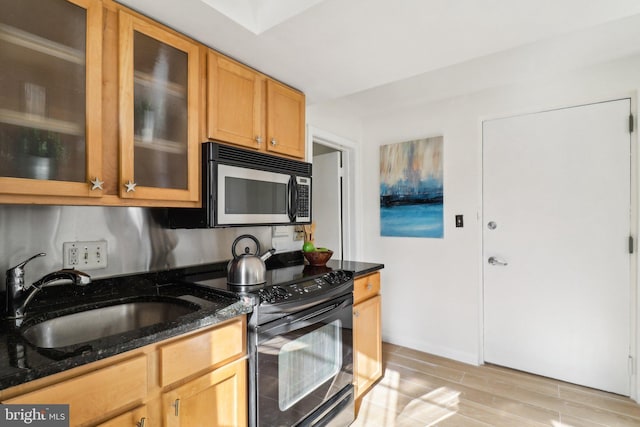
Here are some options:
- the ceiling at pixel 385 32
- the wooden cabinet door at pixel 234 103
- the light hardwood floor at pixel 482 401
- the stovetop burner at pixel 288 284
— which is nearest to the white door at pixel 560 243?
the light hardwood floor at pixel 482 401

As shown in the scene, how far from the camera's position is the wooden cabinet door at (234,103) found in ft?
5.34

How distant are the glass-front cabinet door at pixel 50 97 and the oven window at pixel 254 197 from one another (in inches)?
22.8

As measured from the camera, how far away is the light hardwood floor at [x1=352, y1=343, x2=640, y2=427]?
197cm

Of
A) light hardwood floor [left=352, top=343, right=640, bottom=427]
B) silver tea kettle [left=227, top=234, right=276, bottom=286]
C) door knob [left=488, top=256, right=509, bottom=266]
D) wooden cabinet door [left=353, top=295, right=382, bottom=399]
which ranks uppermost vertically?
silver tea kettle [left=227, top=234, right=276, bottom=286]

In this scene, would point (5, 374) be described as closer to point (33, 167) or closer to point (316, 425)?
point (33, 167)

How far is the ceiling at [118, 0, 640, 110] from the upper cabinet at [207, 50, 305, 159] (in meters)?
0.08

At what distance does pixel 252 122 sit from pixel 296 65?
41cm

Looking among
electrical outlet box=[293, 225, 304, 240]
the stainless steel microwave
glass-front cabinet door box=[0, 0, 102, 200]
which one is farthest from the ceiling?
electrical outlet box=[293, 225, 304, 240]

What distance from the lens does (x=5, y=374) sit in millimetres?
753

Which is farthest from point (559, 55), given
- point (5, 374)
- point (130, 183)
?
point (5, 374)

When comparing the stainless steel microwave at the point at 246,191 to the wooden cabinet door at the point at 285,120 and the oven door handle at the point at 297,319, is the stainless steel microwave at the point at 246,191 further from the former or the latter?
the oven door handle at the point at 297,319

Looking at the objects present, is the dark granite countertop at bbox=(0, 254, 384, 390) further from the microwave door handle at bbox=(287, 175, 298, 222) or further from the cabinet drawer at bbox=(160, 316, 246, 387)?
the microwave door handle at bbox=(287, 175, 298, 222)

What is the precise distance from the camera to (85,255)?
1424 mm

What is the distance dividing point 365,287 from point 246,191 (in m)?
1.05
